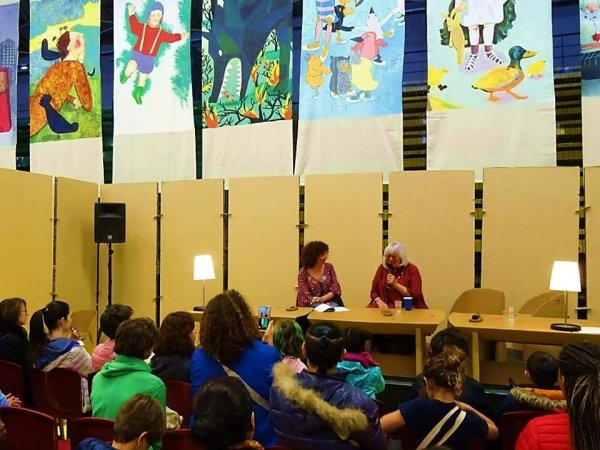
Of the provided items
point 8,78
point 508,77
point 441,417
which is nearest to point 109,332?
point 441,417

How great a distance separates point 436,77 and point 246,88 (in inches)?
99.1

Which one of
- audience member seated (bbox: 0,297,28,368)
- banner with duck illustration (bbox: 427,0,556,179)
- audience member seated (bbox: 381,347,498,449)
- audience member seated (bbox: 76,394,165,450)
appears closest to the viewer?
audience member seated (bbox: 76,394,165,450)

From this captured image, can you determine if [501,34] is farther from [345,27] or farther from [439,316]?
[439,316]

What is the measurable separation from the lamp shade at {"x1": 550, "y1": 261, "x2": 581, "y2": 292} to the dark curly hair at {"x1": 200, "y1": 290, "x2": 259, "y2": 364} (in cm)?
261

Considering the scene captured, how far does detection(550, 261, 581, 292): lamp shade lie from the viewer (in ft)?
12.7

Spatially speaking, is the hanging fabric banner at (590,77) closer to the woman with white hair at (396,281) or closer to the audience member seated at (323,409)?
the woman with white hair at (396,281)

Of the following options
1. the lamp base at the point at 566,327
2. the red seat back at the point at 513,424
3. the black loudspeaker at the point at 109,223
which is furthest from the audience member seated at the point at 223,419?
the black loudspeaker at the point at 109,223

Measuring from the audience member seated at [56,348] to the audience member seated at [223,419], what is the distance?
1.92 m

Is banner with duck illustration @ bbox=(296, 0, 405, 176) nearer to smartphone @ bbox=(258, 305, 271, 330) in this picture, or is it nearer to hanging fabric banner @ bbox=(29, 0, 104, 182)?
smartphone @ bbox=(258, 305, 271, 330)

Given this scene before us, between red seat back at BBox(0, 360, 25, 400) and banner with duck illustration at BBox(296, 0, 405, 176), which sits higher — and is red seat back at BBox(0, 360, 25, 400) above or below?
below

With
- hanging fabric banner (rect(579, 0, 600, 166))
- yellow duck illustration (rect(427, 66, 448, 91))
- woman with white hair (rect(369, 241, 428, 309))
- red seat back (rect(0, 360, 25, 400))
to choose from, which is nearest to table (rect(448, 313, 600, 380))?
woman with white hair (rect(369, 241, 428, 309))

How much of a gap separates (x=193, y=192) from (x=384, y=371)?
144 inches

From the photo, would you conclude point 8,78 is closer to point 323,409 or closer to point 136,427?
point 136,427

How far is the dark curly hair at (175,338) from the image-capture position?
9.70ft
